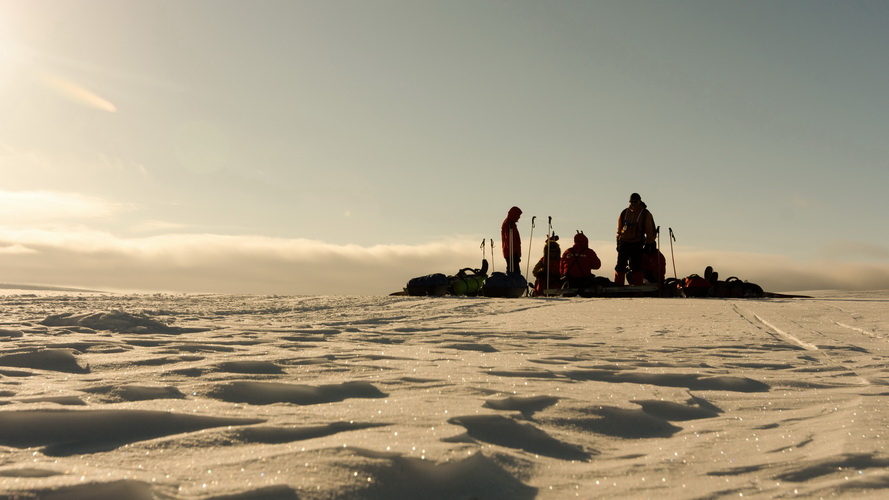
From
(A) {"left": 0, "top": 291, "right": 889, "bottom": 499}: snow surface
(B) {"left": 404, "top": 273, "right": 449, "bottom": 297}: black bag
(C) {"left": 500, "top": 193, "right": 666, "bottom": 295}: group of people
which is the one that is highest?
(C) {"left": 500, "top": 193, "right": 666, "bottom": 295}: group of people

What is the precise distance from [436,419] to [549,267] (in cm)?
1454

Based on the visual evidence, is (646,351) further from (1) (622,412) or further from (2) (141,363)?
(2) (141,363)

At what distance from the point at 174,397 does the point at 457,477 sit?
1.35m

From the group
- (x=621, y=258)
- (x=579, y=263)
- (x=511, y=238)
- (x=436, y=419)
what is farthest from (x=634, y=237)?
(x=436, y=419)

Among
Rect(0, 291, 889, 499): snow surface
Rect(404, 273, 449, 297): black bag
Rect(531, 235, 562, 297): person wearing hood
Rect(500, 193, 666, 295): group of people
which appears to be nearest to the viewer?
Rect(0, 291, 889, 499): snow surface

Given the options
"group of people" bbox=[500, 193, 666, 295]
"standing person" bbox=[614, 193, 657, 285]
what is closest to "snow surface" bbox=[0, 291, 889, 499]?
"group of people" bbox=[500, 193, 666, 295]

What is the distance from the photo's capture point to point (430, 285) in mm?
14773

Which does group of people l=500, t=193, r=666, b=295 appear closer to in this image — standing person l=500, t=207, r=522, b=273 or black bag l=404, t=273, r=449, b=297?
standing person l=500, t=207, r=522, b=273

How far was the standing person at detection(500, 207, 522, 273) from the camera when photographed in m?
17.2

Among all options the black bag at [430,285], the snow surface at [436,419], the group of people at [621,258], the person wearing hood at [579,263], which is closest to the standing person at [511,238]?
the group of people at [621,258]

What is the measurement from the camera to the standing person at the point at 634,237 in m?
15.7

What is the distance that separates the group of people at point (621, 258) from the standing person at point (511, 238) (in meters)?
0.39

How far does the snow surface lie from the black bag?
10.1 meters

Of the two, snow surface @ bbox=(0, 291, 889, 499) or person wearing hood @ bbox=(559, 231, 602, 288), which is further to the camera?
person wearing hood @ bbox=(559, 231, 602, 288)
